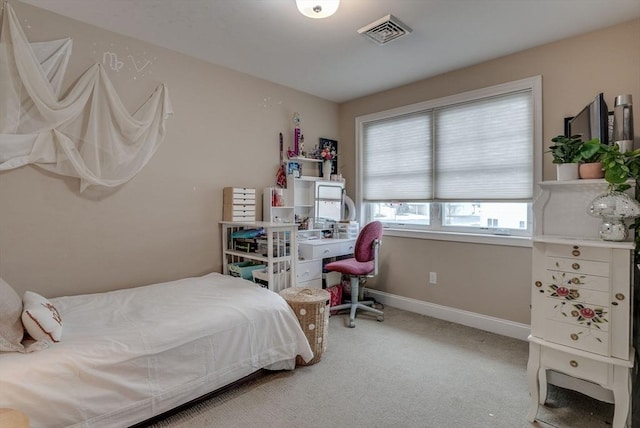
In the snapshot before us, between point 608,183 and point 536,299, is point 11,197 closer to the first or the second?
point 536,299

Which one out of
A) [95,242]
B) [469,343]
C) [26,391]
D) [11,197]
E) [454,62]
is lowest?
[469,343]

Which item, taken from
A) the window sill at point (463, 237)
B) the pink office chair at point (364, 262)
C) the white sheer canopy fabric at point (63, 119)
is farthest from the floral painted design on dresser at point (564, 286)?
the white sheer canopy fabric at point (63, 119)

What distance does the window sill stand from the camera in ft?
9.39

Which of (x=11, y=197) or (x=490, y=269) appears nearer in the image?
(x=11, y=197)

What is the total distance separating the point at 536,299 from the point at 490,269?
1.20 meters

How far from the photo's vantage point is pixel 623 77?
7.69 feet

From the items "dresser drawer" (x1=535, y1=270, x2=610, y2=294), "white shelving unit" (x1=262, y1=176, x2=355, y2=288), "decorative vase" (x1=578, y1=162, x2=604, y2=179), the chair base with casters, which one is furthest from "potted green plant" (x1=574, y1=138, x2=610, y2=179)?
"white shelving unit" (x1=262, y1=176, x2=355, y2=288)

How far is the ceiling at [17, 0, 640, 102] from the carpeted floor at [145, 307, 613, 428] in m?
2.52

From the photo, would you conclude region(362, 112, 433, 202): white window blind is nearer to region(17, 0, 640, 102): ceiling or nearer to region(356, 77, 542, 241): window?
region(356, 77, 542, 241): window

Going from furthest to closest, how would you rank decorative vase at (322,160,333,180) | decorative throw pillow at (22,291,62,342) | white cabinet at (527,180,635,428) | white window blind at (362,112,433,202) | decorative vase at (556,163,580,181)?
decorative vase at (322,160,333,180) → white window blind at (362,112,433,202) → decorative vase at (556,163,580,181) → white cabinet at (527,180,635,428) → decorative throw pillow at (22,291,62,342)

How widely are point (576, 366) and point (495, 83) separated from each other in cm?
237

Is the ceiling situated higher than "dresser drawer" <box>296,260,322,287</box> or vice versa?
the ceiling

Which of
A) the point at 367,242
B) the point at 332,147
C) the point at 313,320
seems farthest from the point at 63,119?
the point at 332,147

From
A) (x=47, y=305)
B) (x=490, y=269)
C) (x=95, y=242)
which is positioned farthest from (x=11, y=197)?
(x=490, y=269)
